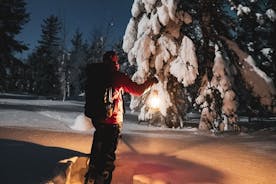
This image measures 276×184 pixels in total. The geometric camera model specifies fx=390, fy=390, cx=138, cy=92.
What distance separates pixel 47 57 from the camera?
64188 mm

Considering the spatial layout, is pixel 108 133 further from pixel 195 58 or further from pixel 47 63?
pixel 47 63

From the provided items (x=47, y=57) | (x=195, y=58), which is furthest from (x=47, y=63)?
(x=195, y=58)

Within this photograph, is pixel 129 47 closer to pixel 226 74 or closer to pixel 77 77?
pixel 226 74

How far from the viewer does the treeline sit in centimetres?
3609

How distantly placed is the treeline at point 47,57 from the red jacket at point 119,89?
1700 cm

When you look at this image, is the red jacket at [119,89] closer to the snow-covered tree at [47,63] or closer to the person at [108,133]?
the person at [108,133]

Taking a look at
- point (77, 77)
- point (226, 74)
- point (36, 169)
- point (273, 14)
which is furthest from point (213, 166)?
point (77, 77)

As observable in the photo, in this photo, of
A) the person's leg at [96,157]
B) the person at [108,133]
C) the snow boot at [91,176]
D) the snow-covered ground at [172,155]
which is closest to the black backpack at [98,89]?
the person at [108,133]

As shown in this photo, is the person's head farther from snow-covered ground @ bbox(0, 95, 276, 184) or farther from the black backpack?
snow-covered ground @ bbox(0, 95, 276, 184)

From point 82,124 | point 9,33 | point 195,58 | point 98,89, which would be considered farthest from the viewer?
point 9,33

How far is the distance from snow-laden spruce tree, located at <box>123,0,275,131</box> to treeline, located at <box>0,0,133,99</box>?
7.33 metres

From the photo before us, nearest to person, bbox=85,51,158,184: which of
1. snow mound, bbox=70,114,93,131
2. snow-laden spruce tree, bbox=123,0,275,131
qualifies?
snow mound, bbox=70,114,93,131

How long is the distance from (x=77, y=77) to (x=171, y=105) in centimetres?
6187

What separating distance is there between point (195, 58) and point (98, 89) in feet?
33.9
